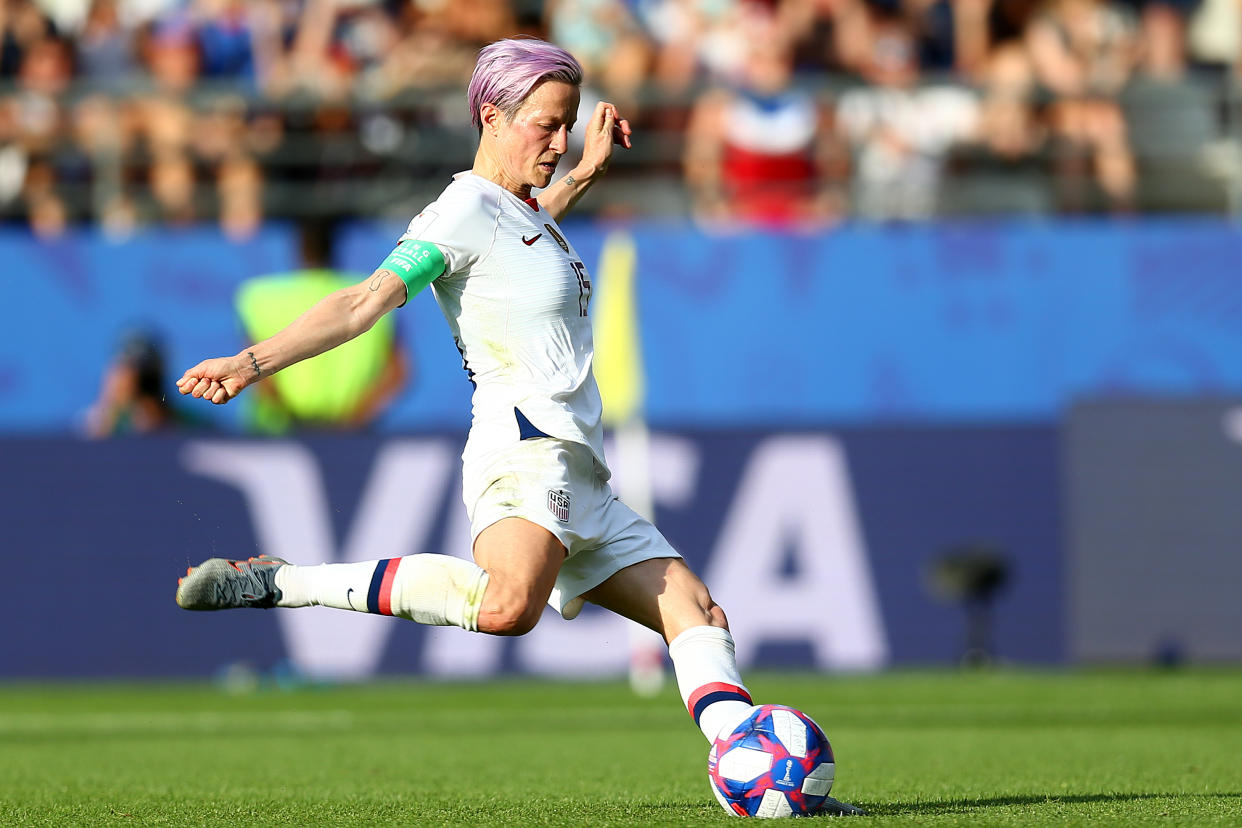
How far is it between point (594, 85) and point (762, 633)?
4541 mm

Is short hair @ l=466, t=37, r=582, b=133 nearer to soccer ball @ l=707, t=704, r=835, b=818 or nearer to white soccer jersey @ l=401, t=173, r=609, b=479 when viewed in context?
white soccer jersey @ l=401, t=173, r=609, b=479

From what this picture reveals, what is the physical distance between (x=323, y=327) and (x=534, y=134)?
0.88 meters

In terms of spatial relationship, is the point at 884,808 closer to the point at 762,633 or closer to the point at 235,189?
the point at 762,633

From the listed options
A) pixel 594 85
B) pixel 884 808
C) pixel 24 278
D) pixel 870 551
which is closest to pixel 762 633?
pixel 870 551

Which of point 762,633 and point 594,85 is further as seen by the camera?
point 594,85

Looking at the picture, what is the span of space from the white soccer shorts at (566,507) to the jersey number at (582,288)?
0.40m

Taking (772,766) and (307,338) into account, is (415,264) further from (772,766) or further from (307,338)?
(772,766)

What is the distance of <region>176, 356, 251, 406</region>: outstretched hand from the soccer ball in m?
1.55

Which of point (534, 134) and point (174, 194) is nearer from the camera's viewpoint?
point (534, 134)

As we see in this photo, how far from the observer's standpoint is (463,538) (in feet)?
40.3

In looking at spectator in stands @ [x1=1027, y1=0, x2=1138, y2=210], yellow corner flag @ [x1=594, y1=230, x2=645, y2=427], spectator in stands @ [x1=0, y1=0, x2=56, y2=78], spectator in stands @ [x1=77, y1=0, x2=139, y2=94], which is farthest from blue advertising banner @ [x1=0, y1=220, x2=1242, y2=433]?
spectator in stands @ [x1=0, y1=0, x2=56, y2=78]

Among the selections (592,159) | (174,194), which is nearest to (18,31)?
(174,194)

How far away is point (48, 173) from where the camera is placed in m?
14.5

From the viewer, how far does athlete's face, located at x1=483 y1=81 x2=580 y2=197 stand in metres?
5.13
